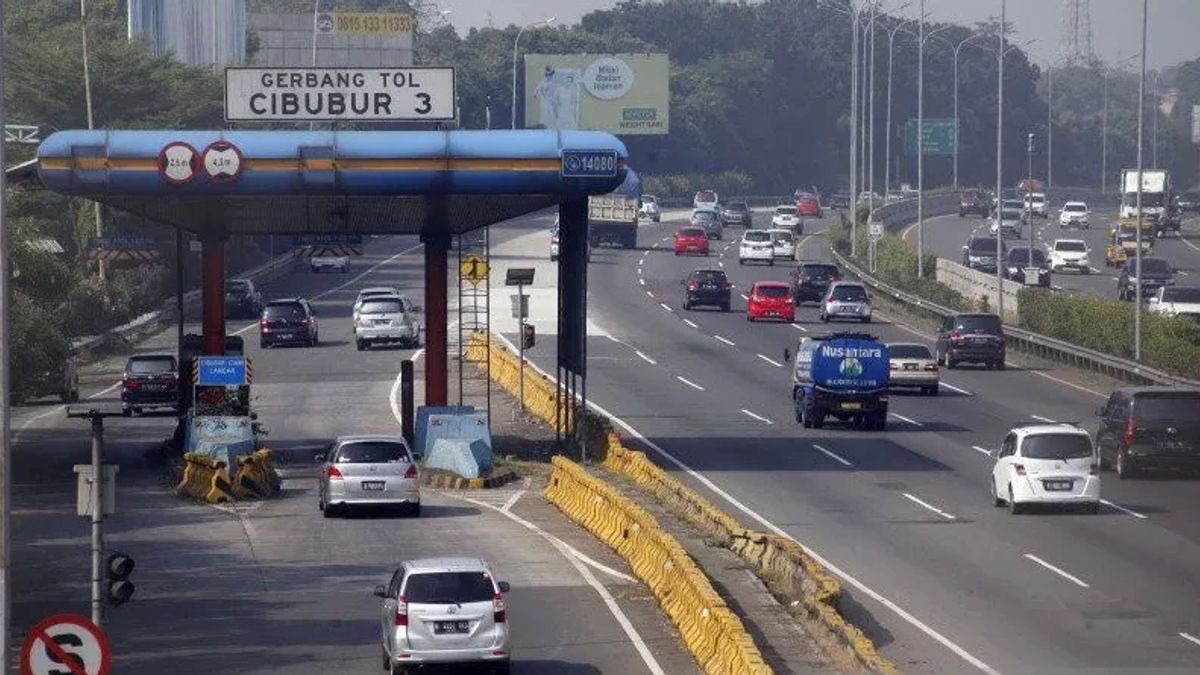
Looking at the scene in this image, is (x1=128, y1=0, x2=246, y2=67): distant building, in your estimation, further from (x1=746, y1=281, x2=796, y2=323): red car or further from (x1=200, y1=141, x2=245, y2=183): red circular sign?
(x1=200, y1=141, x2=245, y2=183): red circular sign

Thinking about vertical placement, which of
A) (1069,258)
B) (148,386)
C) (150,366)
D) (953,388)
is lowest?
(953,388)

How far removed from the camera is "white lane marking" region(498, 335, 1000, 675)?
923 inches

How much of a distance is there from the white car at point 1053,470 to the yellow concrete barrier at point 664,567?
23.5 feet

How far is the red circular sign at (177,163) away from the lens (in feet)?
127

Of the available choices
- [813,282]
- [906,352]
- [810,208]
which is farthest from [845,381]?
[810,208]

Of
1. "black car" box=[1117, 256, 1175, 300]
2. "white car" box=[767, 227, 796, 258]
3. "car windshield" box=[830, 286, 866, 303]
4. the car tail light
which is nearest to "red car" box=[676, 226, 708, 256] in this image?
"white car" box=[767, 227, 796, 258]

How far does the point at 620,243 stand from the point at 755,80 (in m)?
71.7

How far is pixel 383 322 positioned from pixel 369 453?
3302 centimetres

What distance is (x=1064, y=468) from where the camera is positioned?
35.2 metres

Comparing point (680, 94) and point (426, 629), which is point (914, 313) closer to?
point (426, 629)

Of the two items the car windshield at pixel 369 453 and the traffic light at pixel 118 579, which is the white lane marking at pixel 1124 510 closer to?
the car windshield at pixel 369 453

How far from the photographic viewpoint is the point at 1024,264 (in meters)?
93.3

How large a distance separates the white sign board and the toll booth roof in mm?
1014

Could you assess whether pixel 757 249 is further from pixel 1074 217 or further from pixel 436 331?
pixel 436 331
